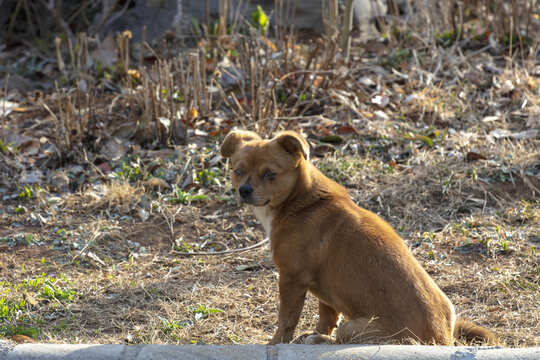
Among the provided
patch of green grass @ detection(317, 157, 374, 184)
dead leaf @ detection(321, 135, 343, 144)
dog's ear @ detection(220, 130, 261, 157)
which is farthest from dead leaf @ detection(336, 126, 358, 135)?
dog's ear @ detection(220, 130, 261, 157)

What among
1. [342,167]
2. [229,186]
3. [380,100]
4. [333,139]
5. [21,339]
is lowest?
[21,339]

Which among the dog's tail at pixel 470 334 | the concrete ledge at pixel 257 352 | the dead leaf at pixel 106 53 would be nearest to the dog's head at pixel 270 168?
the concrete ledge at pixel 257 352

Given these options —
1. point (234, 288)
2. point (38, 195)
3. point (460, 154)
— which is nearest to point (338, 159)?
point (460, 154)

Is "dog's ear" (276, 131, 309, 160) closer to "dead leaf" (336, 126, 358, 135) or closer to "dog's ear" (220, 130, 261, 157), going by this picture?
"dog's ear" (220, 130, 261, 157)

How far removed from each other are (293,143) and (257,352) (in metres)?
1.46

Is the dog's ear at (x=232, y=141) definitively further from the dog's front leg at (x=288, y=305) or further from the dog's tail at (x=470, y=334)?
the dog's tail at (x=470, y=334)

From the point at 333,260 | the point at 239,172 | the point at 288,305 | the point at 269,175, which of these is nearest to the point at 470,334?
the point at 333,260

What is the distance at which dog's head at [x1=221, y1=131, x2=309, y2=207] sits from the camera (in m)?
4.67

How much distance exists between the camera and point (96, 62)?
981 cm

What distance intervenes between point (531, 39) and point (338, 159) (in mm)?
4444

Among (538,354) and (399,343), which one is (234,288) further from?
(538,354)

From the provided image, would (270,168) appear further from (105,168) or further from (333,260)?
(105,168)

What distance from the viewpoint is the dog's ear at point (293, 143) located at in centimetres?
462

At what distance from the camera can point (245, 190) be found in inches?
183
